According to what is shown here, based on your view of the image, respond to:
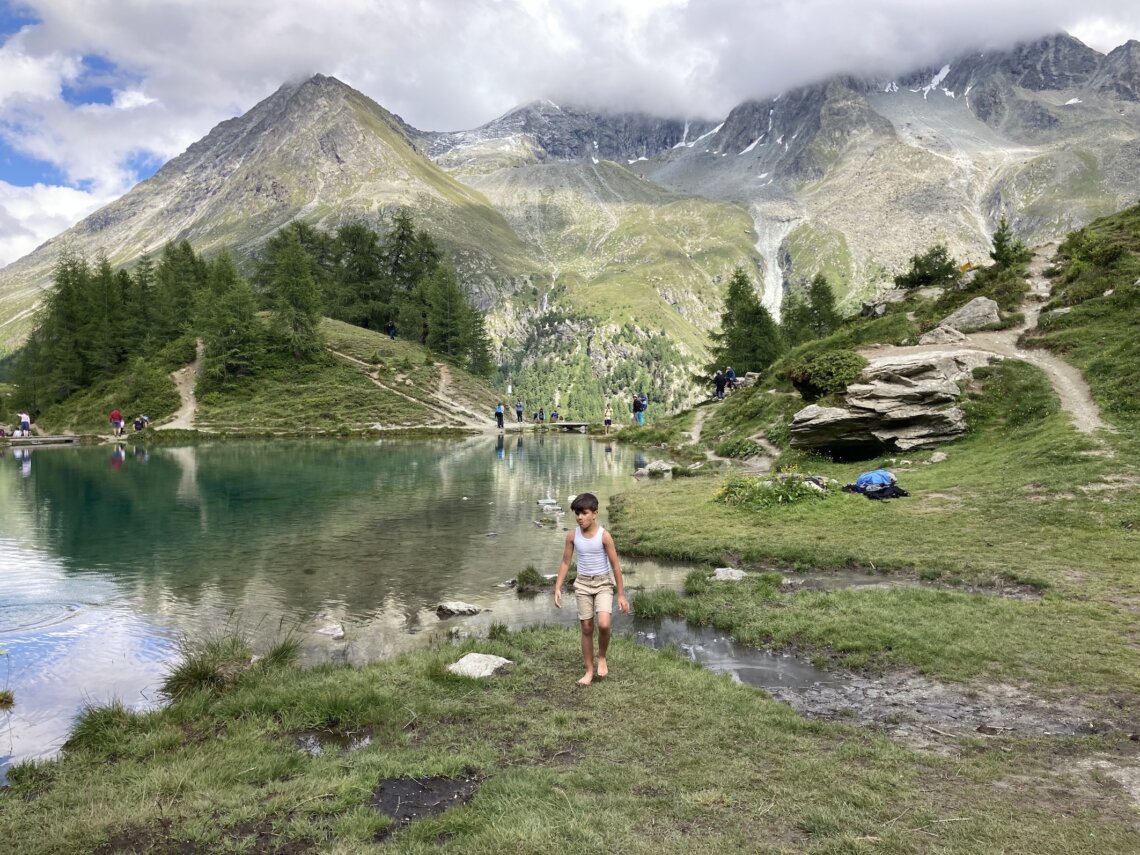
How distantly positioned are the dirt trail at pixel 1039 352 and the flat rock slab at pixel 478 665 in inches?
979

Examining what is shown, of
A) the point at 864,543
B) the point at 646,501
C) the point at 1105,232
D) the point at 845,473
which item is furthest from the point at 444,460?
the point at 1105,232

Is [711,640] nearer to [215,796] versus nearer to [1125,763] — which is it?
[1125,763]

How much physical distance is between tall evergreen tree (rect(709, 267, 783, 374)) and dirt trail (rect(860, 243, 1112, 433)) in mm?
29109

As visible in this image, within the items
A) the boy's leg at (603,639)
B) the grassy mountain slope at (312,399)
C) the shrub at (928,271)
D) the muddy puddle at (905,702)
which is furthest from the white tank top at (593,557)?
the shrub at (928,271)

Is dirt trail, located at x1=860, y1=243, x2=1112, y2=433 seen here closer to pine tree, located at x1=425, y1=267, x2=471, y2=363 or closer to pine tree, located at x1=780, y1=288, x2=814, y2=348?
pine tree, located at x1=780, y1=288, x2=814, y2=348

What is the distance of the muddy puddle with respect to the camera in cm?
909

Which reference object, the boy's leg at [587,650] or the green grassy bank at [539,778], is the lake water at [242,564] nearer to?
the green grassy bank at [539,778]

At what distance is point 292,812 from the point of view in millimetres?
7051

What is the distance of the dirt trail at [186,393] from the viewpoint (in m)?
73.0

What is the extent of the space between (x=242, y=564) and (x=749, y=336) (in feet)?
221

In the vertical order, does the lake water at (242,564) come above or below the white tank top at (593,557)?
below

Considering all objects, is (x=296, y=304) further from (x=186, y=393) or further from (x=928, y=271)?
(x=928, y=271)

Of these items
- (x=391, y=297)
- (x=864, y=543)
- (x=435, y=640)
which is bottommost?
(x=435, y=640)

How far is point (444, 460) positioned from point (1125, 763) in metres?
46.1
